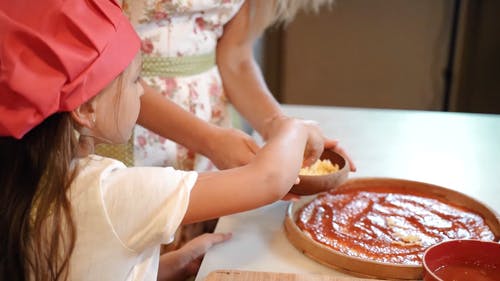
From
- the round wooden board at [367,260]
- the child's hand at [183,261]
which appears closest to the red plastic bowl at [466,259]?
the round wooden board at [367,260]

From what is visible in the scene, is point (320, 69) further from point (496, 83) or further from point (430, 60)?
point (496, 83)

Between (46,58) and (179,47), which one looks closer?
(46,58)

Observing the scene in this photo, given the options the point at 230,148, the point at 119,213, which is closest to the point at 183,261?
the point at 230,148

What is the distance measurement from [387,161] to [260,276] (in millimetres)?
558

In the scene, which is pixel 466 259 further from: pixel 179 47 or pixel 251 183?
pixel 179 47

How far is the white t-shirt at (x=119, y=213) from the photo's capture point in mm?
788

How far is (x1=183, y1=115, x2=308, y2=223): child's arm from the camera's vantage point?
2.77 feet

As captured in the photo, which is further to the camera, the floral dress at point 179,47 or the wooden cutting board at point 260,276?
the floral dress at point 179,47

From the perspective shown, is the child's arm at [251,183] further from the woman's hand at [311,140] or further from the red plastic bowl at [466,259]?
the red plastic bowl at [466,259]

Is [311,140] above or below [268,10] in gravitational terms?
below

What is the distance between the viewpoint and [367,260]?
0.91m

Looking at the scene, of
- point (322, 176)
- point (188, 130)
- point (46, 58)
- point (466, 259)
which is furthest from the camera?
point (188, 130)

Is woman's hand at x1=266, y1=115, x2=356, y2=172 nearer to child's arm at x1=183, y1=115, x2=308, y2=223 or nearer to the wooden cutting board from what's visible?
child's arm at x1=183, y1=115, x2=308, y2=223

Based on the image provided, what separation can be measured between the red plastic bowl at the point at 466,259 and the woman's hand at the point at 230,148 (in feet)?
1.21
